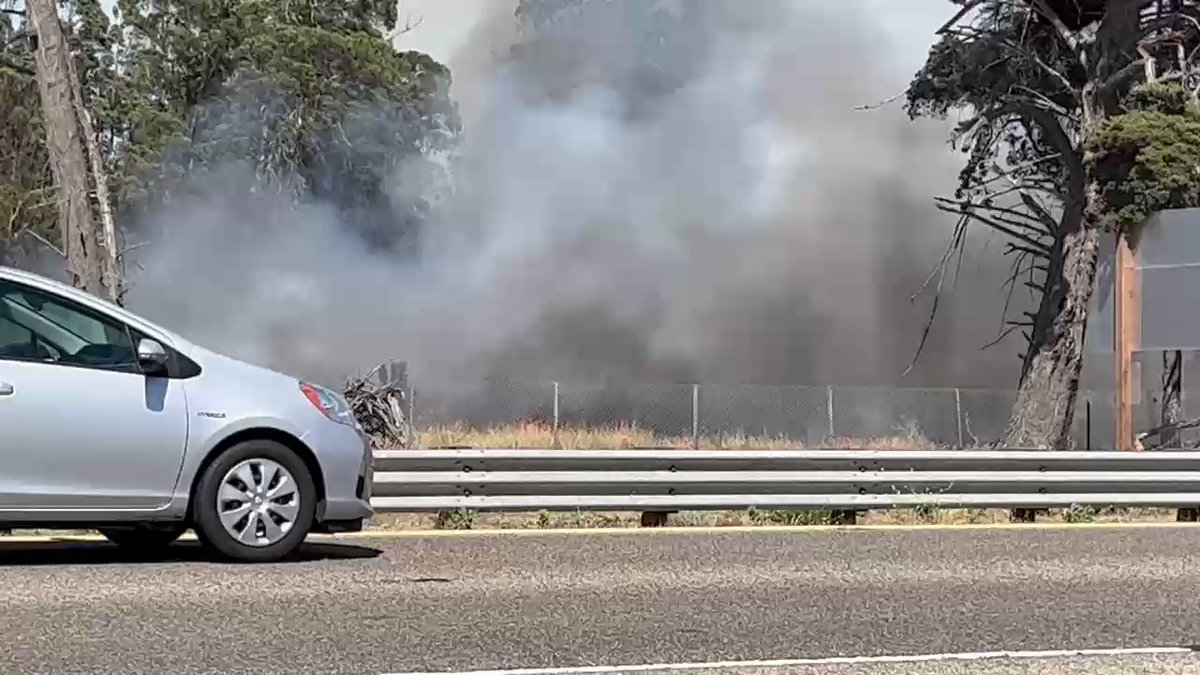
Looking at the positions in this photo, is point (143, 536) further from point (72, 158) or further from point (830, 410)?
point (830, 410)

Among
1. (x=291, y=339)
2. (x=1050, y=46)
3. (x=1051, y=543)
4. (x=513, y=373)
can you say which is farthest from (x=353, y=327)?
(x=1051, y=543)

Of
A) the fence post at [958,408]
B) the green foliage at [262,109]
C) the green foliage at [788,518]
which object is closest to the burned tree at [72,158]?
the green foliage at [788,518]

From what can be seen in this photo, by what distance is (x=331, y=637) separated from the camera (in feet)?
21.0

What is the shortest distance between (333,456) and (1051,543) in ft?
16.0

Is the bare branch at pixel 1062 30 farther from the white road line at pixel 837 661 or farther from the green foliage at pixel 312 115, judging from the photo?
the white road line at pixel 837 661

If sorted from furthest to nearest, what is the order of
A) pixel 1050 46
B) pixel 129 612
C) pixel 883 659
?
pixel 1050 46, pixel 129 612, pixel 883 659

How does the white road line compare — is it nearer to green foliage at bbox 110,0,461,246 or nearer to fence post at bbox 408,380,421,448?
fence post at bbox 408,380,421,448

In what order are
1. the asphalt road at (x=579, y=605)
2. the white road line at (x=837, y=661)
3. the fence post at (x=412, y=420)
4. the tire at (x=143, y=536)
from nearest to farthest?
the white road line at (x=837, y=661)
the asphalt road at (x=579, y=605)
the tire at (x=143, y=536)
the fence post at (x=412, y=420)

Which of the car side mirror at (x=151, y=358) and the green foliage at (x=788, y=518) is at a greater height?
the car side mirror at (x=151, y=358)

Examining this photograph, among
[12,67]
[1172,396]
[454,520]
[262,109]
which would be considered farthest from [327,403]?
[12,67]

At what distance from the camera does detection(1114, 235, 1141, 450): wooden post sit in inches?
730

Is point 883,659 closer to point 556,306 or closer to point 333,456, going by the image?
point 333,456

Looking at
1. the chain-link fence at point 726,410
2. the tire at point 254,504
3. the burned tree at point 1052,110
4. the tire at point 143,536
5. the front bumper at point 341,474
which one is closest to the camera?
the tire at point 254,504

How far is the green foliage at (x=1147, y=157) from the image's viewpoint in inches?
796
